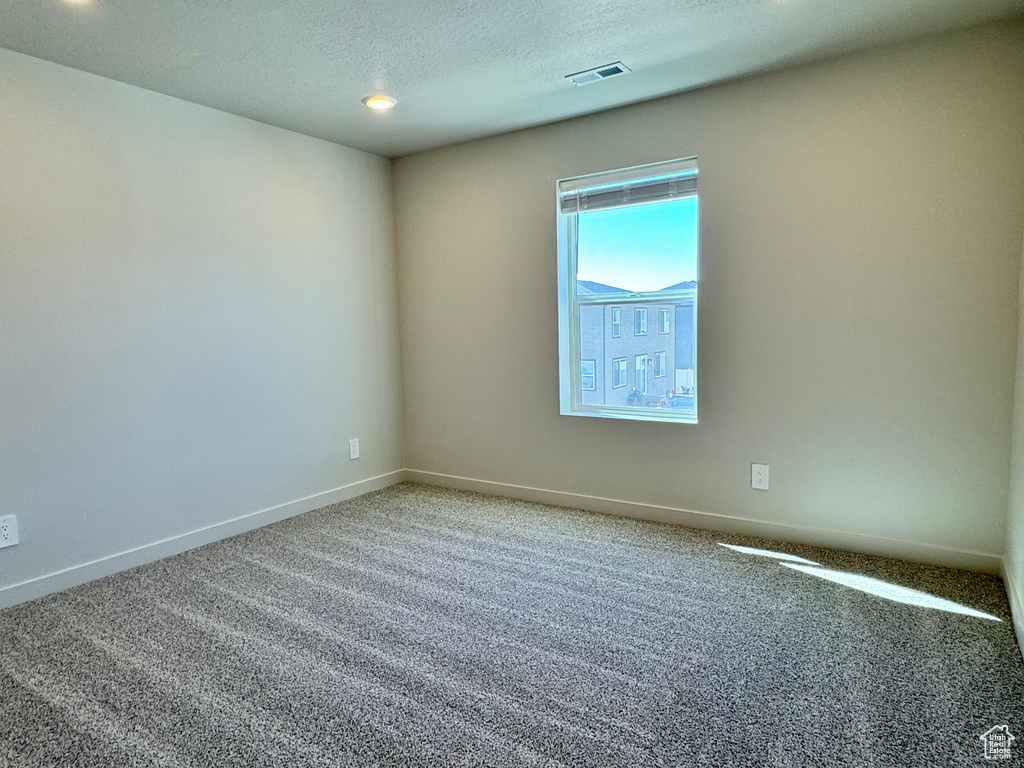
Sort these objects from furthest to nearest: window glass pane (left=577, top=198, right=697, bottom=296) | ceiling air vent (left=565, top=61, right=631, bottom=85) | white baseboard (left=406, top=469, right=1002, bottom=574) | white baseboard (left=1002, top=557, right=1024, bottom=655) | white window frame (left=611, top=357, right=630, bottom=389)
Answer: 1. white window frame (left=611, top=357, right=630, bottom=389)
2. window glass pane (left=577, top=198, right=697, bottom=296)
3. ceiling air vent (left=565, top=61, right=631, bottom=85)
4. white baseboard (left=406, top=469, right=1002, bottom=574)
5. white baseboard (left=1002, top=557, right=1024, bottom=655)

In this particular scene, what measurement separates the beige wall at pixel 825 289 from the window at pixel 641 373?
0.80 ft

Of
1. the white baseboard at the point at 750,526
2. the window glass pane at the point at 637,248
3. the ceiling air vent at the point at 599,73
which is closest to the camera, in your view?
the white baseboard at the point at 750,526

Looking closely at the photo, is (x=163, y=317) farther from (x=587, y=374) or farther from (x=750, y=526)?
(x=750, y=526)

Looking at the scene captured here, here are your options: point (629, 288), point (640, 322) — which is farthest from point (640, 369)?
point (629, 288)

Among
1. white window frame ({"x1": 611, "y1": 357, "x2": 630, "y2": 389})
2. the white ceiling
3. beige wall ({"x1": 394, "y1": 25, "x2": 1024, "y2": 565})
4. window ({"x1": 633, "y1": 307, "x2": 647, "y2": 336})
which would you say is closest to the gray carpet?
beige wall ({"x1": 394, "y1": 25, "x2": 1024, "y2": 565})

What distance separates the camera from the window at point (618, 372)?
11.8ft

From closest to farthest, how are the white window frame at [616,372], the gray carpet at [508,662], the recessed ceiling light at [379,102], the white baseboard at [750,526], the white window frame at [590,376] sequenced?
the gray carpet at [508,662] → the white baseboard at [750,526] → the recessed ceiling light at [379,102] → the white window frame at [616,372] → the white window frame at [590,376]

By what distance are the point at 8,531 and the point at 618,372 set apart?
2.97m

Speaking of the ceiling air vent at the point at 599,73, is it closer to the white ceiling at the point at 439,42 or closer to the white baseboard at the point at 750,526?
the white ceiling at the point at 439,42

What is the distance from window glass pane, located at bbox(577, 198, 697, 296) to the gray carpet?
1.44 m

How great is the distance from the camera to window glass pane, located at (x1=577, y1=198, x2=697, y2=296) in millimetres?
3314

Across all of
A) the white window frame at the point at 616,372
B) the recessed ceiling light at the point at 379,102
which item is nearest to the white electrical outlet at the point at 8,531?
the recessed ceiling light at the point at 379,102

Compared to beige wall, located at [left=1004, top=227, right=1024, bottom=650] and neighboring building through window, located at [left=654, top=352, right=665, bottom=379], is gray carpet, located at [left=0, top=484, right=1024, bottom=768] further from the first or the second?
neighboring building through window, located at [left=654, top=352, right=665, bottom=379]

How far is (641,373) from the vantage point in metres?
3.54
